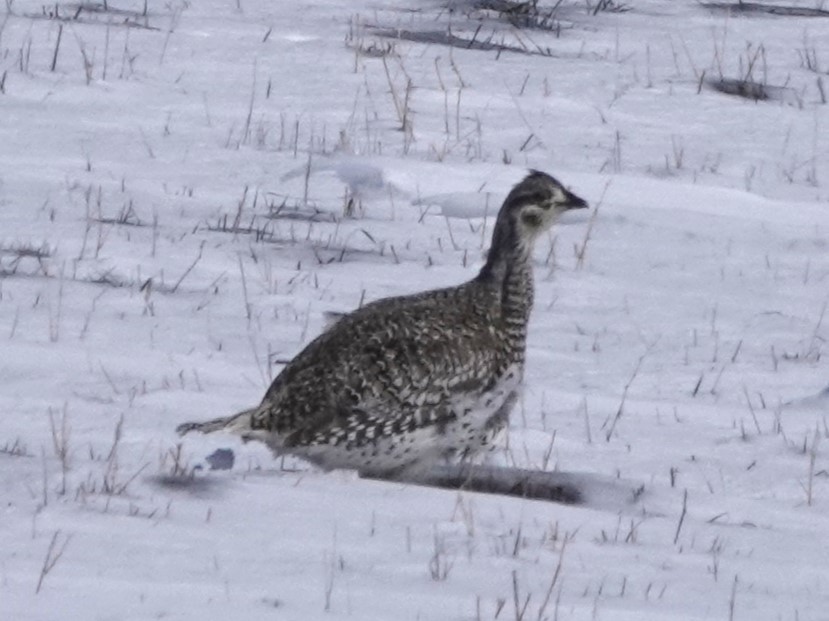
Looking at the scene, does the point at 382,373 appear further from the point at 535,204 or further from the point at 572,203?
the point at 572,203

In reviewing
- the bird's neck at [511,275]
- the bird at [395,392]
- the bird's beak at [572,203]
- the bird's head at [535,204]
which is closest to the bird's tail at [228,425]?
the bird at [395,392]

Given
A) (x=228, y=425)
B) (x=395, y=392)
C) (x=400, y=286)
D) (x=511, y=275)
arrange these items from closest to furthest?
1. (x=228, y=425)
2. (x=395, y=392)
3. (x=511, y=275)
4. (x=400, y=286)

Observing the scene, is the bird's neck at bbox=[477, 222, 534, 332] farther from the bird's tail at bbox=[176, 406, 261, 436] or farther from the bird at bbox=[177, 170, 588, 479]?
the bird's tail at bbox=[176, 406, 261, 436]

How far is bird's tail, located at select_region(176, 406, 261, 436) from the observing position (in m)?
6.11

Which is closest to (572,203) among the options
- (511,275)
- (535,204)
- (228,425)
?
(535,204)

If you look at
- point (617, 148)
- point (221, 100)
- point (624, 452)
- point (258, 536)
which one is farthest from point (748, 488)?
point (221, 100)

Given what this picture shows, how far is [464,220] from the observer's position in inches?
382

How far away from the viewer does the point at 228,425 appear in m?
6.12

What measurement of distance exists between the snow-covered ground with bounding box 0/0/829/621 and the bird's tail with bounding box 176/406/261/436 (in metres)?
0.09

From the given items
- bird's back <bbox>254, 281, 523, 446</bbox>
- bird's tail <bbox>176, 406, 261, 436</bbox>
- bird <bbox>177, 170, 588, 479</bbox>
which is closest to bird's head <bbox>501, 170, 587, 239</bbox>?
bird <bbox>177, 170, 588, 479</bbox>

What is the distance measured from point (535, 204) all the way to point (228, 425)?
1.67 meters

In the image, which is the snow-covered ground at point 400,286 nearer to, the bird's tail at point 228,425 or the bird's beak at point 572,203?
the bird's tail at point 228,425

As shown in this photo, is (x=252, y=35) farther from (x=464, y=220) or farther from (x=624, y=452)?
(x=624, y=452)

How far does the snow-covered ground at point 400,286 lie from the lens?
16.7 feet
